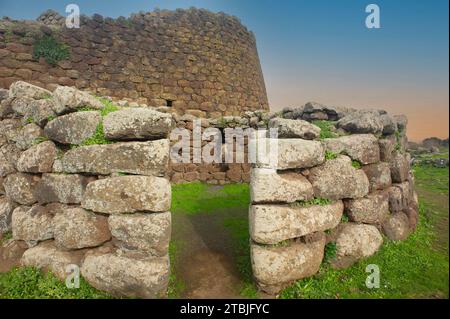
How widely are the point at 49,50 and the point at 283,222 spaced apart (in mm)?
10894

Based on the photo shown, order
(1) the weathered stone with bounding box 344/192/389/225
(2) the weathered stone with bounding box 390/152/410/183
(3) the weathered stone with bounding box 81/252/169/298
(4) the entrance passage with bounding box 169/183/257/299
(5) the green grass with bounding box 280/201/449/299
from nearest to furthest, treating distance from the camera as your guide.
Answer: (3) the weathered stone with bounding box 81/252/169/298, (5) the green grass with bounding box 280/201/449/299, (4) the entrance passage with bounding box 169/183/257/299, (1) the weathered stone with bounding box 344/192/389/225, (2) the weathered stone with bounding box 390/152/410/183

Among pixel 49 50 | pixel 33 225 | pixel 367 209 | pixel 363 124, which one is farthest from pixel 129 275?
pixel 49 50

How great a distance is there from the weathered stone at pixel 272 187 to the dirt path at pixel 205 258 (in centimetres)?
136

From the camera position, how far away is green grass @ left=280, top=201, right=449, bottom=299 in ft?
12.4

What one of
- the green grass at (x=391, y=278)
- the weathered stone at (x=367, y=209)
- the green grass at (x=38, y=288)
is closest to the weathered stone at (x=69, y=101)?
the green grass at (x=38, y=288)

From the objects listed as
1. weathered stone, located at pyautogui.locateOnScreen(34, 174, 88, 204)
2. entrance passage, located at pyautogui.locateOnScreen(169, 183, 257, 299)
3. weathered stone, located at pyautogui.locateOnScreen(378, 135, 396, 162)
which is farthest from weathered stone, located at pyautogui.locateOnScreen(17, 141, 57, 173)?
weathered stone, located at pyautogui.locateOnScreen(378, 135, 396, 162)

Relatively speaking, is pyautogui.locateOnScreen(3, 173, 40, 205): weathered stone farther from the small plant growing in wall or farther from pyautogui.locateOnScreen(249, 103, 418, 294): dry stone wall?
the small plant growing in wall

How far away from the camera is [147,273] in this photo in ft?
11.9

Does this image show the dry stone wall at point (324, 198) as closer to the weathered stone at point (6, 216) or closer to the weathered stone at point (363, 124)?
the weathered stone at point (363, 124)

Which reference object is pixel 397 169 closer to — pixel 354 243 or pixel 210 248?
pixel 354 243

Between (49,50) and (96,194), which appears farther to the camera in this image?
(49,50)

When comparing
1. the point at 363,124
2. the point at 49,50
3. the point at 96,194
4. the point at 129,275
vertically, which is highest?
the point at 49,50

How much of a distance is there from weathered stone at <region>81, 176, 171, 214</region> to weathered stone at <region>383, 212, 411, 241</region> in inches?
154

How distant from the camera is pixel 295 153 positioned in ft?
13.4
